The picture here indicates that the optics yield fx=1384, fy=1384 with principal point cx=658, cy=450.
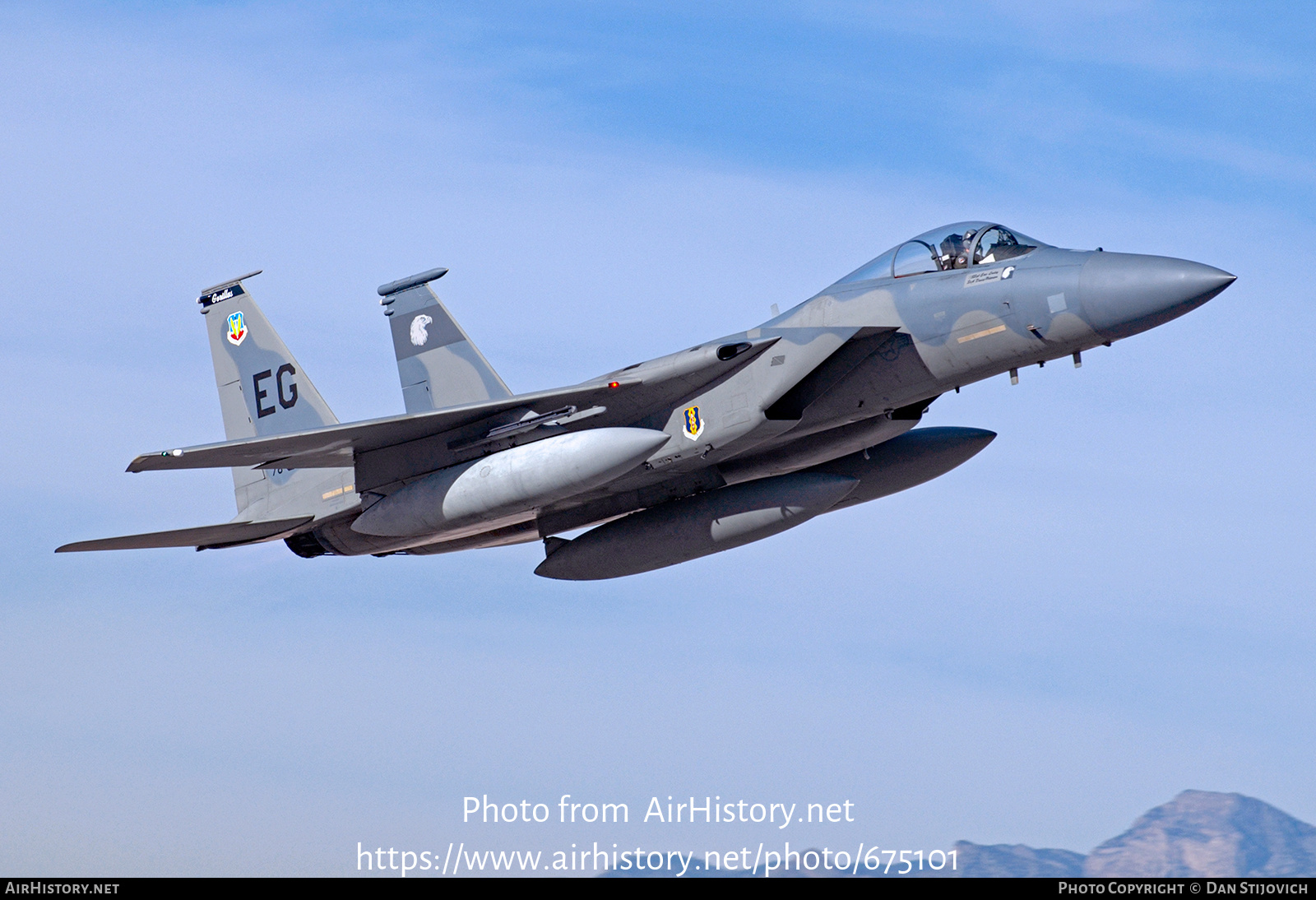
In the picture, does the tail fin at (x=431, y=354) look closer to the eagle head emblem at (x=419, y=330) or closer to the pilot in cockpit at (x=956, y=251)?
the eagle head emblem at (x=419, y=330)

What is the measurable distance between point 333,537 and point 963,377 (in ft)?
27.5

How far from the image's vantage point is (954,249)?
14586 mm

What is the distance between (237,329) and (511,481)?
24.6 ft

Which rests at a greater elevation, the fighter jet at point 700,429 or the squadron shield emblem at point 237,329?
the squadron shield emblem at point 237,329

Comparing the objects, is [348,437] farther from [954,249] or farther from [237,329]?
[954,249]

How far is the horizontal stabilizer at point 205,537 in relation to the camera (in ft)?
54.5

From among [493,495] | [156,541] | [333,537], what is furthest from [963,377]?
[156,541]

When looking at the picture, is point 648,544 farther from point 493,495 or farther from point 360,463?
point 360,463

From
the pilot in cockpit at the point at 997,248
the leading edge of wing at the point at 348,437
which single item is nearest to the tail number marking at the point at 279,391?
the leading edge of wing at the point at 348,437

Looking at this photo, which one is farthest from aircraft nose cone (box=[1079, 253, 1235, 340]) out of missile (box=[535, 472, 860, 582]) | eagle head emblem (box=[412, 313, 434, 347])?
eagle head emblem (box=[412, 313, 434, 347])

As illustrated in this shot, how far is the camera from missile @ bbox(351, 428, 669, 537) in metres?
14.4

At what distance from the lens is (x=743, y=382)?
15.2 meters

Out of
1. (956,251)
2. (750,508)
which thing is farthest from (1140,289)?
(750,508)
